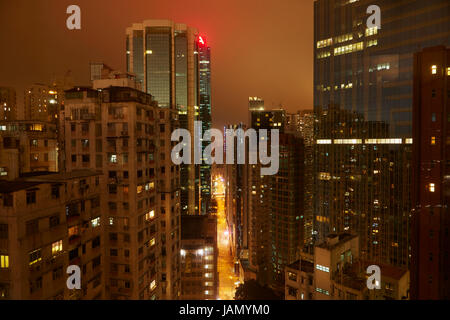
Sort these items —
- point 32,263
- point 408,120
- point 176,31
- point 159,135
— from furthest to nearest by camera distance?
point 176,31 → point 408,120 → point 159,135 → point 32,263

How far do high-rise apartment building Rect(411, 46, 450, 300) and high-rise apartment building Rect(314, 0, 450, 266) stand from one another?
11.5m

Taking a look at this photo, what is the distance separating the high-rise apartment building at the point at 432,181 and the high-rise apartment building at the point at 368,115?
1150cm

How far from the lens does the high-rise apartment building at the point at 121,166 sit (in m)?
10.7

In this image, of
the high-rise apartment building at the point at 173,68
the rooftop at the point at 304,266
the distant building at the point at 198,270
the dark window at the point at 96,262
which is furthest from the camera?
the high-rise apartment building at the point at 173,68

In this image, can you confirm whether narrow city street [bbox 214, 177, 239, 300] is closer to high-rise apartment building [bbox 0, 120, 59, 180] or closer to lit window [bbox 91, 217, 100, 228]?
high-rise apartment building [bbox 0, 120, 59, 180]

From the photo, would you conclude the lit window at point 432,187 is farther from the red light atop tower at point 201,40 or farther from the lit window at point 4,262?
the red light atop tower at point 201,40

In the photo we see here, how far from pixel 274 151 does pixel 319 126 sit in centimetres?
526

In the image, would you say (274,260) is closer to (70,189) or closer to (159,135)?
(159,135)

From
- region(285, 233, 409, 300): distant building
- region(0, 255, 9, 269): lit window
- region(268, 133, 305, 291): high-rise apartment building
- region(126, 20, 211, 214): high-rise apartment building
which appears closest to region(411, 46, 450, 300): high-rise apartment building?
region(285, 233, 409, 300): distant building

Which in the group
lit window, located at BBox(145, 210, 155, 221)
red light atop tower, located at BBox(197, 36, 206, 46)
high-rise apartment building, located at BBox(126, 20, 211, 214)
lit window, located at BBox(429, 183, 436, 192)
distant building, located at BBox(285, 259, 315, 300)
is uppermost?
red light atop tower, located at BBox(197, 36, 206, 46)

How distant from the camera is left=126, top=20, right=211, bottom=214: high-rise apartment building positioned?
41.8 meters

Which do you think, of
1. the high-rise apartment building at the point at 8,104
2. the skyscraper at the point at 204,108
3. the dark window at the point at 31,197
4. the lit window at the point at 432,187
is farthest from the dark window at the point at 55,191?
the skyscraper at the point at 204,108

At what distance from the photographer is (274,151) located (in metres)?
30.1

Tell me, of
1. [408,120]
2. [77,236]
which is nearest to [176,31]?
[408,120]
